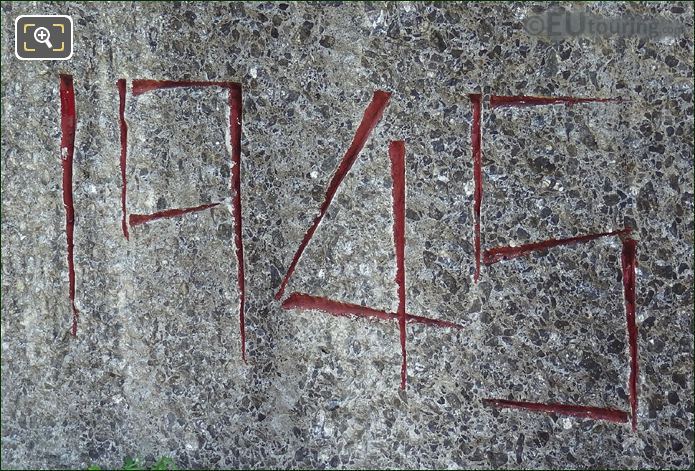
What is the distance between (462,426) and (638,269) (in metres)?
0.60

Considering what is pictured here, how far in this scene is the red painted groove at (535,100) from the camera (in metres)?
1.88

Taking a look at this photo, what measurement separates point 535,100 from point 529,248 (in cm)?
37

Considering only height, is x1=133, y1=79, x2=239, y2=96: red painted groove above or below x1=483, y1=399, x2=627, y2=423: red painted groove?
above

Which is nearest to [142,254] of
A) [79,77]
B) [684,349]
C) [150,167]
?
[150,167]

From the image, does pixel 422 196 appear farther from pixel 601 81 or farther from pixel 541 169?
pixel 601 81

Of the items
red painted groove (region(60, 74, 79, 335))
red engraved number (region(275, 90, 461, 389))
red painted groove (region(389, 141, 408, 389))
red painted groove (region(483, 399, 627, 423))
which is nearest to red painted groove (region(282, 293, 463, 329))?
red engraved number (region(275, 90, 461, 389))

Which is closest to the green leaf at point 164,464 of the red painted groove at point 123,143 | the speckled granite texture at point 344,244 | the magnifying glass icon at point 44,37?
the speckled granite texture at point 344,244

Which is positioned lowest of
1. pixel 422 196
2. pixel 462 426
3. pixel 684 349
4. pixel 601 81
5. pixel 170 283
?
pixel 462 426

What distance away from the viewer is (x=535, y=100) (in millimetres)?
1897

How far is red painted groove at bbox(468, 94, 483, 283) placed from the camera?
75.5 inches

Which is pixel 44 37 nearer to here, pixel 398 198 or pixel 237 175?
pixel 237 175

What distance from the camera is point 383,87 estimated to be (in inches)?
76.7

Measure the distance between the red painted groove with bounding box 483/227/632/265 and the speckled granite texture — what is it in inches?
0.9

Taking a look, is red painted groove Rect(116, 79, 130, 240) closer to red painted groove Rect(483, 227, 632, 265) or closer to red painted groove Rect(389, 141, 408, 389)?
red painted groove Rect(389, 141, 408, 389)
